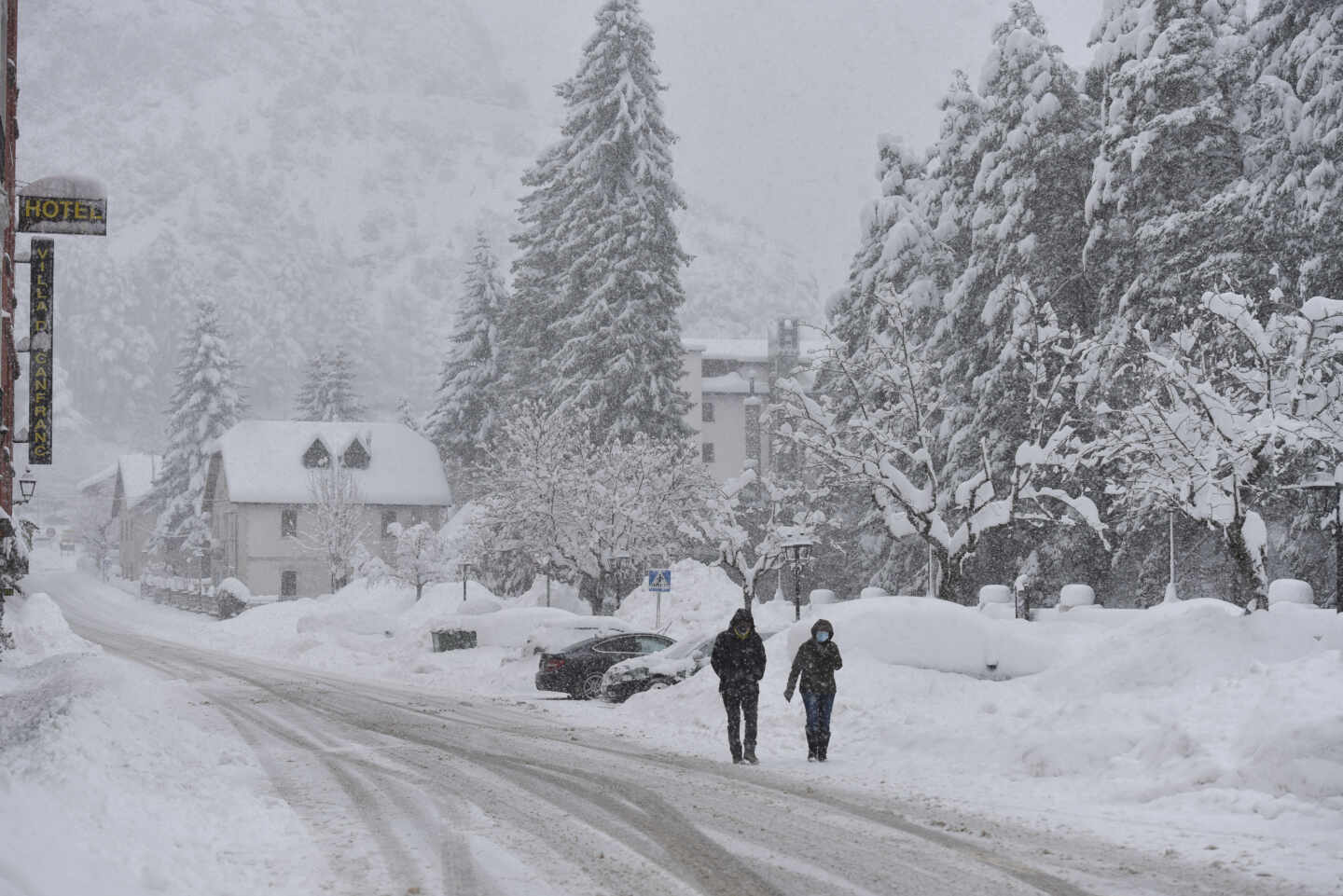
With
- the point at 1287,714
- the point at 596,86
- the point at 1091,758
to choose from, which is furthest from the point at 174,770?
the point at 596,86

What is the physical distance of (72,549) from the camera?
163000mm

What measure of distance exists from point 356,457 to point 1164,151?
2097 inches

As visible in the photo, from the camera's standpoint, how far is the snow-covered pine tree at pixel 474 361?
67.8 meters

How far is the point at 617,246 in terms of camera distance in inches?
1868

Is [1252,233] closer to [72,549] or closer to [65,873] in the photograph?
[65,873]

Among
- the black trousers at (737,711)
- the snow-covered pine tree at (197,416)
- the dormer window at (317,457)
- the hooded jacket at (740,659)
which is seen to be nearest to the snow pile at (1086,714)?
the black trousers at (737,711)

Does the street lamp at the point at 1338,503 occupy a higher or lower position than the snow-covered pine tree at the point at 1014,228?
lower

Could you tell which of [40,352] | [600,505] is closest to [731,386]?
[600,505]

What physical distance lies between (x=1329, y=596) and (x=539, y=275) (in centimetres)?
3416

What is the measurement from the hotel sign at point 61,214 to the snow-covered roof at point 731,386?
2151 inches

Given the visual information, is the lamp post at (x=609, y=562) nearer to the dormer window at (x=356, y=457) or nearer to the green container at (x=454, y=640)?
the green container at (x=454, y=640)

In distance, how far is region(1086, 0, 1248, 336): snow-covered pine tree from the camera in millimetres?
31344

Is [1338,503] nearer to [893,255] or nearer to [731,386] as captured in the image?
[893,255]

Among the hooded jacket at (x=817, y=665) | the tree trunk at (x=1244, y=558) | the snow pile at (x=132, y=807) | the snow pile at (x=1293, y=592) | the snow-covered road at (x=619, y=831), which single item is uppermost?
the tree trunk at (x=1244, y=558)
